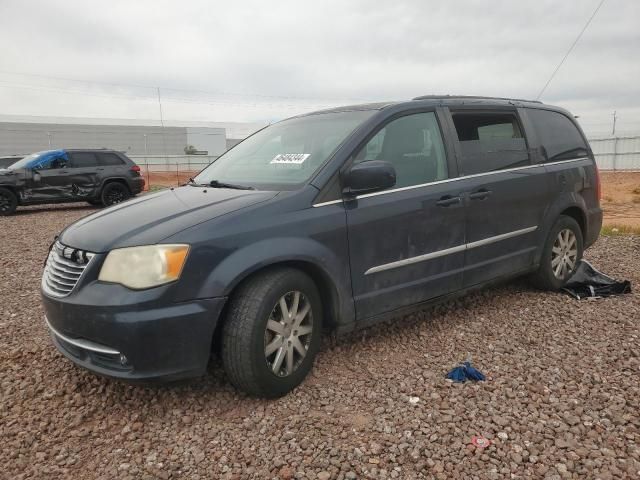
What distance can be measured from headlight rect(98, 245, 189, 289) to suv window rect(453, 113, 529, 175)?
2.31 metres

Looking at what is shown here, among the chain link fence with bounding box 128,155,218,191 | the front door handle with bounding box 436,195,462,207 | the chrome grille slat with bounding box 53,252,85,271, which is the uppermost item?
the chain link fence with bounding box 128,155,218,191

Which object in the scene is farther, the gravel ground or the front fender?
the front fender

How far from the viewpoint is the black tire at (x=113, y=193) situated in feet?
46.0

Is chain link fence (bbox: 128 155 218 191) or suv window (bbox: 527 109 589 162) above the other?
chain link fence (bbox: 128 155 218 191)

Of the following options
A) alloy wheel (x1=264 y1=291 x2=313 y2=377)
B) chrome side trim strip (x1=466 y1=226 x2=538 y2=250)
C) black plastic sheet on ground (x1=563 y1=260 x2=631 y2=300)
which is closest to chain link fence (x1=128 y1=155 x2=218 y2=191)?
black plastic sheet on ground (x1=563 y1=260 x2=631 y2=300)

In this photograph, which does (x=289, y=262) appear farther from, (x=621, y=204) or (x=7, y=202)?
(x=621, y=204)

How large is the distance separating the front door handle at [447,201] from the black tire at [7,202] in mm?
12786

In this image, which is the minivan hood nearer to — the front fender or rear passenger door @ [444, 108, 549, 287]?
the front fender

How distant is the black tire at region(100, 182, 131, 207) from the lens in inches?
552

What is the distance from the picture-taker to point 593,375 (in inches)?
122

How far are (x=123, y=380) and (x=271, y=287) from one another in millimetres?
892

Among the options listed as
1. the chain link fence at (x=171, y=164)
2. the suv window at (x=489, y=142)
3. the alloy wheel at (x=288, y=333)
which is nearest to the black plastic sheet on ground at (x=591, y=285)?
the suv window at (x=489, y=142)

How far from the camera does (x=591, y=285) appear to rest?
15.8 ft

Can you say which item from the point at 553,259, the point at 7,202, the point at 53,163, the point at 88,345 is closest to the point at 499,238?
the point at 553,259
